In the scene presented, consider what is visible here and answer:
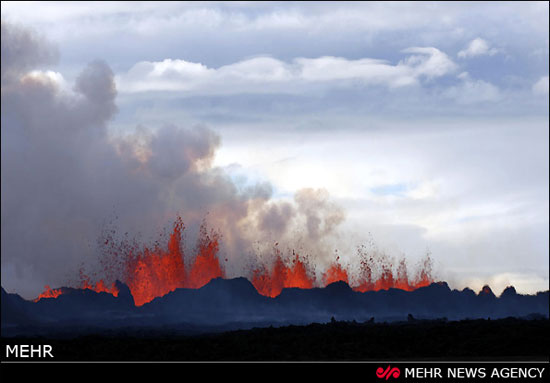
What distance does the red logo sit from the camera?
76562 mm

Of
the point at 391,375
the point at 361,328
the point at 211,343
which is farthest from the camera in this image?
the point at 361,328

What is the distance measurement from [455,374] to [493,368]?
8.36 m

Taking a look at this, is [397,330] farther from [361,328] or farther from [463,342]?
[463,342]

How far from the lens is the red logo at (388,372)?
7656cm

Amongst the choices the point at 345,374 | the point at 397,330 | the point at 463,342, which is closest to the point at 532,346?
the point at 463,342

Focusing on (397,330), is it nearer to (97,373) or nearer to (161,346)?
(161,346)

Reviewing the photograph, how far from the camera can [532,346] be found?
13225 cm

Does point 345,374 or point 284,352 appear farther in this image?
point 284,352

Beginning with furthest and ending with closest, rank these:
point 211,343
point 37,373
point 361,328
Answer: point 361,328 → point 211,343 → point 37,373

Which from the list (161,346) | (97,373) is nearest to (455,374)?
(97,373)

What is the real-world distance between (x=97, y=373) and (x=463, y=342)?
236ft

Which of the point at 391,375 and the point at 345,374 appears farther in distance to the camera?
the point at 345,374

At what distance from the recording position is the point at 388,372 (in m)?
77.3

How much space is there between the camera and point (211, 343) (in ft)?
519
